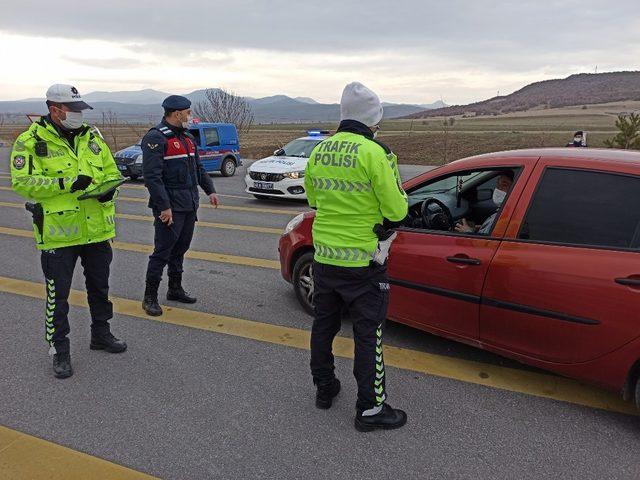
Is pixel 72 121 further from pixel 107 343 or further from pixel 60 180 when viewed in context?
pixel 107 343

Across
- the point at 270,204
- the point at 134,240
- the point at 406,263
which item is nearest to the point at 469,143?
the point at 270,204

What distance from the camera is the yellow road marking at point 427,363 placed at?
328 cm

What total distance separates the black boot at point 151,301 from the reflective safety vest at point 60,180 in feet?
3.43

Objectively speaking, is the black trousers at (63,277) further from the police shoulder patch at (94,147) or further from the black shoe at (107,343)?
the police shoulder patch at (94,147)

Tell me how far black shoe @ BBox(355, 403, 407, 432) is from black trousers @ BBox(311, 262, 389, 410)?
0.20 ft

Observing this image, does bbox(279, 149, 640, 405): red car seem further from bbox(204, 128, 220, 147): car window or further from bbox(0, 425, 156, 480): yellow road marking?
bbox(204, 128, 220, 147): car window

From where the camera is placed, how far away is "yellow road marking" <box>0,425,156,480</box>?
2.55m

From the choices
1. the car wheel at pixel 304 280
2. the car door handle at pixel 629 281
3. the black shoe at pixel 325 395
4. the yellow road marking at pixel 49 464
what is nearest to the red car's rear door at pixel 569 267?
the car door handle at pixel 629 281

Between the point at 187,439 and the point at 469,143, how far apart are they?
2702cm

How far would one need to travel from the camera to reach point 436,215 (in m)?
3.90

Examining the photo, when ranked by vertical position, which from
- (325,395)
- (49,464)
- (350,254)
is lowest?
(49,464)

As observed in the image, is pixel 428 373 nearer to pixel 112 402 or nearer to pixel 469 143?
pixel 112 402

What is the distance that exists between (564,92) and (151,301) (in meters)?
168

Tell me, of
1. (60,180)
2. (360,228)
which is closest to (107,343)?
(60,180)
